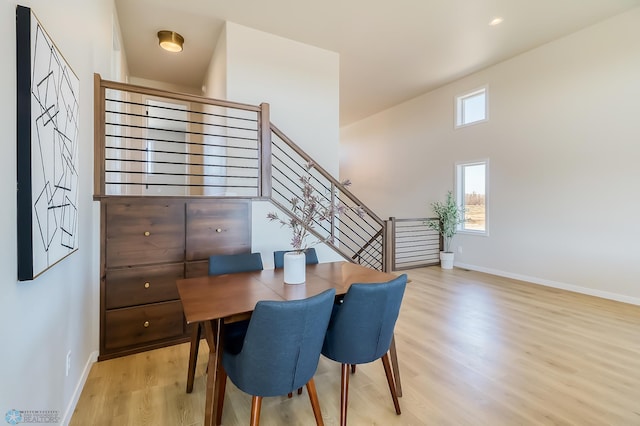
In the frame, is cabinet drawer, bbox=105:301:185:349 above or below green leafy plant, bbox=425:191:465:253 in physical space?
below

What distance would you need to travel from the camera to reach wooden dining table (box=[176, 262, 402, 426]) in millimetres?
1583

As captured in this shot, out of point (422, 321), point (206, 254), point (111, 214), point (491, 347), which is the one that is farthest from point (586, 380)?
point (111, 214)

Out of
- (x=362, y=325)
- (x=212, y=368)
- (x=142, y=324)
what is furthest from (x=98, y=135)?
(x=362, y=325)

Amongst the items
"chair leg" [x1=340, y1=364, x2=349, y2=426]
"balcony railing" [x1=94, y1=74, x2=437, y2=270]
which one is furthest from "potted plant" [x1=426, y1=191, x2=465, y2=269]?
"chair leg" [x1=340, y1=364, x2=349, y2=426]

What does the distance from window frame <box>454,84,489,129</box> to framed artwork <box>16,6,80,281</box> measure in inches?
234

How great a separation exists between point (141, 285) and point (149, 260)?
222 mm

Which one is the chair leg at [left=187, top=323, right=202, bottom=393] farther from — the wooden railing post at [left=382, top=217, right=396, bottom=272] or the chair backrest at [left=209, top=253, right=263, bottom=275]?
the wooden railing post at [left=382, top=217, right=396, bottom=272]

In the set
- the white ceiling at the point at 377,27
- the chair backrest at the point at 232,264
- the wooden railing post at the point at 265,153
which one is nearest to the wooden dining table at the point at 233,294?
the chair backrest at the point at 232,264

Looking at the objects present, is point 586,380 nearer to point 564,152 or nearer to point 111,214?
point 564,152

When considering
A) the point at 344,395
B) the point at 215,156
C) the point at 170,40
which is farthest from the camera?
the point at 170,40

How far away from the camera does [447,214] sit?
20.0 ft

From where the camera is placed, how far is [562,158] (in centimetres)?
461

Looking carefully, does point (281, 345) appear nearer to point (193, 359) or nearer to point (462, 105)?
point (193, 359)

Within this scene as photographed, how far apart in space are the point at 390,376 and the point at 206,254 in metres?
1.99
